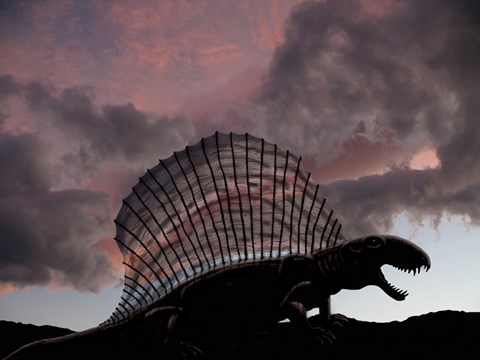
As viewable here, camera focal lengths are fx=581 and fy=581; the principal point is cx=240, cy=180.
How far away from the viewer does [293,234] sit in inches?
370

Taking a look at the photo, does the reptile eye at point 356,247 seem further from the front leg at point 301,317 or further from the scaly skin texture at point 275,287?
the front leg at point 301,317

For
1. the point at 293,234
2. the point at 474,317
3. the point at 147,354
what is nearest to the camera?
the point at 474,317

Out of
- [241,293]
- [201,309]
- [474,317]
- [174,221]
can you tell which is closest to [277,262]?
[241,293]

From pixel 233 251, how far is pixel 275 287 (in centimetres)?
87

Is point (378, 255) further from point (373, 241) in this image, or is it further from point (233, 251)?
point (233, 251)

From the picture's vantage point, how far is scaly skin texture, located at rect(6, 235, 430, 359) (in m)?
8.74

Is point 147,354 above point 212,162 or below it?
below

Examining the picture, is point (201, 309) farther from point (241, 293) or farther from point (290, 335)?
point (290, 335)

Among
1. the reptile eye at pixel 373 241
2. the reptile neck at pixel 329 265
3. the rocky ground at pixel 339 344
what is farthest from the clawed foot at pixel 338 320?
the reptile eye at pixel 373 241

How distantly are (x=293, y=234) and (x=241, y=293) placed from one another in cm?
130

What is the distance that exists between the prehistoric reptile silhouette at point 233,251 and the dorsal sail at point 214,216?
2 cm

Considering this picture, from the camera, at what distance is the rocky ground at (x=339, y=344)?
7418 mm

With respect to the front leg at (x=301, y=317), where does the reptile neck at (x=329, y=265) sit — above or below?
above

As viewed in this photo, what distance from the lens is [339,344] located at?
8008 millimetres
